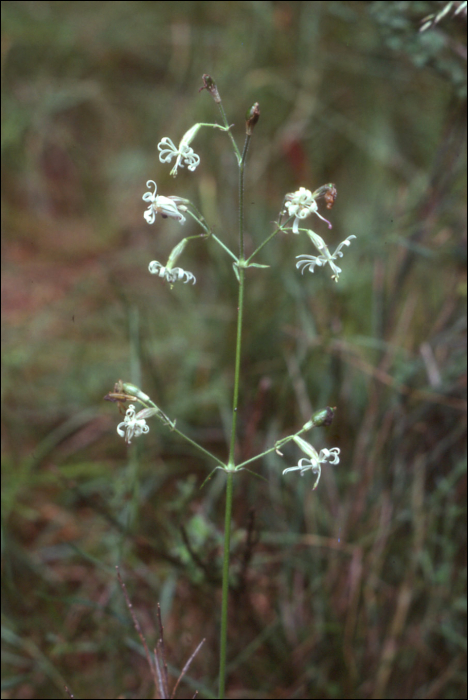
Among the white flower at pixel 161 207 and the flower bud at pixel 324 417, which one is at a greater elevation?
the white flower at pixel 161 207

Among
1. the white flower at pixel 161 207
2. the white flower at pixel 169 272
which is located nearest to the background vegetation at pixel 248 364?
the white flower at pixel 169 272

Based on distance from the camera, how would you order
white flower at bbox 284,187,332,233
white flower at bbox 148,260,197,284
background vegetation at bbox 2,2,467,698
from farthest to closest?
background vegetation at bbox 2,2,467,698 → white flower at bbox 148,260,197,284 → white flower at bbox 284,187,332,233

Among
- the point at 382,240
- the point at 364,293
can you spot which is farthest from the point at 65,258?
the point at 382,240

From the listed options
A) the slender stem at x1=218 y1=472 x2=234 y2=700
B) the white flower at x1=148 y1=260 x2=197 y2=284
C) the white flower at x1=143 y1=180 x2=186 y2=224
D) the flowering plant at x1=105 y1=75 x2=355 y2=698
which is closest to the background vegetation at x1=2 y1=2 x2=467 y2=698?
the slender stem at x1=218 y1=472 x2=234 y2=700

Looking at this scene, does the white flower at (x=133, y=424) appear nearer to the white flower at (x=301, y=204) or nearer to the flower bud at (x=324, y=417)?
the flower bud at (x=324, y=417)

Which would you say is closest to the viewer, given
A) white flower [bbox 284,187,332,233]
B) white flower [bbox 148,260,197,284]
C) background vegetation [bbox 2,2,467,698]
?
white flower [bbox 284,187,332,233]

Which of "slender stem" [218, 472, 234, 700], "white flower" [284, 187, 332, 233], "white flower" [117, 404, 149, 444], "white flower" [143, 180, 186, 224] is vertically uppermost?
"white flower" [143, 180, 186, 224]

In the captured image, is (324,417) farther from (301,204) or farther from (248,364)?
(248,364)

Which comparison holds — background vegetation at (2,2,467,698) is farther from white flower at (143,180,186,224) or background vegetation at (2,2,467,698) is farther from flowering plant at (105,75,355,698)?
white flower at (143,180,186,224)

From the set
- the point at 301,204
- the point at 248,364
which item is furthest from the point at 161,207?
the point at 248,364
